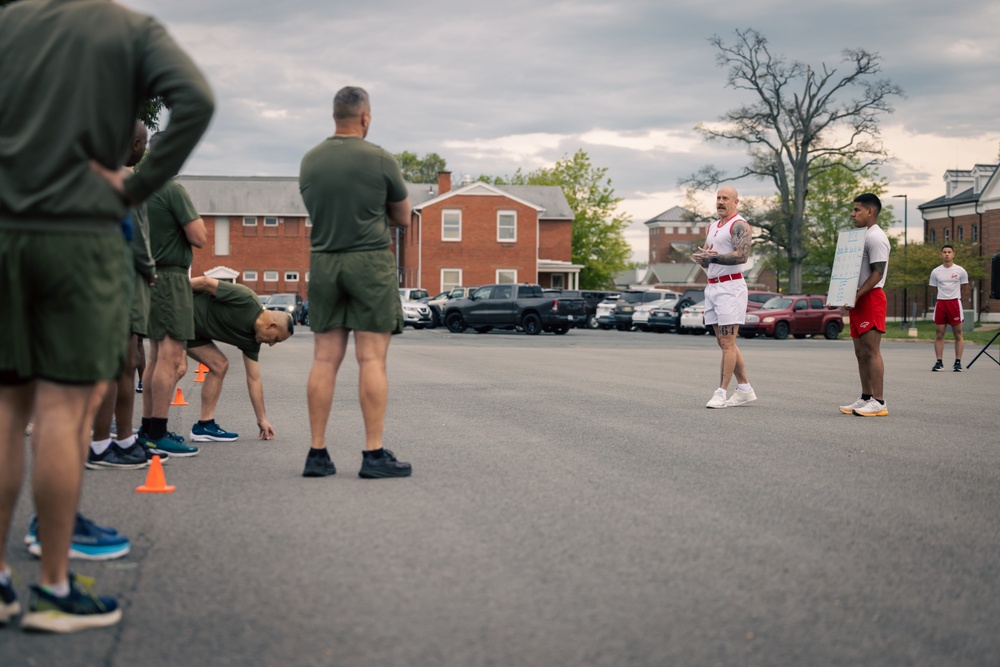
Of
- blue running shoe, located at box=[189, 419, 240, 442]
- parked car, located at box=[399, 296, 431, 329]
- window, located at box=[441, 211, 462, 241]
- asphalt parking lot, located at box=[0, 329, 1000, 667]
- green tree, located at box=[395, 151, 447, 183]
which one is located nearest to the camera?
asphalt parking lot, located at box=[0, 329, 1000, 667]

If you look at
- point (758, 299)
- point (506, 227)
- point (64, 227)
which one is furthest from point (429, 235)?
point (64, 227)

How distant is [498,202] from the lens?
68750mm

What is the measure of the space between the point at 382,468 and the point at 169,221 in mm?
2193

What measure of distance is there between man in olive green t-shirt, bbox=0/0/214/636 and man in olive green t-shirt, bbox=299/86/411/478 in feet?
8.48

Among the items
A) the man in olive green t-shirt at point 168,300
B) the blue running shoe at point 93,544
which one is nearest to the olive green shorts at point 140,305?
the man in olive green t-shirt at point 168,300

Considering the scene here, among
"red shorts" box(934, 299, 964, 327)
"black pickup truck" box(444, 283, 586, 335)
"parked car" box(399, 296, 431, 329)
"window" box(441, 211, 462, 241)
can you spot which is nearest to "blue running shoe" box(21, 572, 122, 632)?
Result: "red shorts" box(934, 299, 964, 327)

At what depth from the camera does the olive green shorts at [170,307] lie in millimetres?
7074

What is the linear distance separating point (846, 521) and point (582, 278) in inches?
3301

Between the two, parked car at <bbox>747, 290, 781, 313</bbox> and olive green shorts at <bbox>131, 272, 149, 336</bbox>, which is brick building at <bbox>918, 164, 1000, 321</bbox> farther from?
olive green shorts at <bbox>131, 272, 149, 336</bbox>

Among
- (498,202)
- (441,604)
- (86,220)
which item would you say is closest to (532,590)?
(441,604)

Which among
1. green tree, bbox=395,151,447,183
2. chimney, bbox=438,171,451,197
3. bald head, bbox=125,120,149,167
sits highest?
green tree, bbox=395,151,447,183

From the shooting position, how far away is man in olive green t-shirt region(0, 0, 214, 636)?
11.3ft

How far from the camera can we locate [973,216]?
261 feet

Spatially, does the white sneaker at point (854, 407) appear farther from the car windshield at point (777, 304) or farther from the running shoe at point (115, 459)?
the car windshield at point (777, 304)
